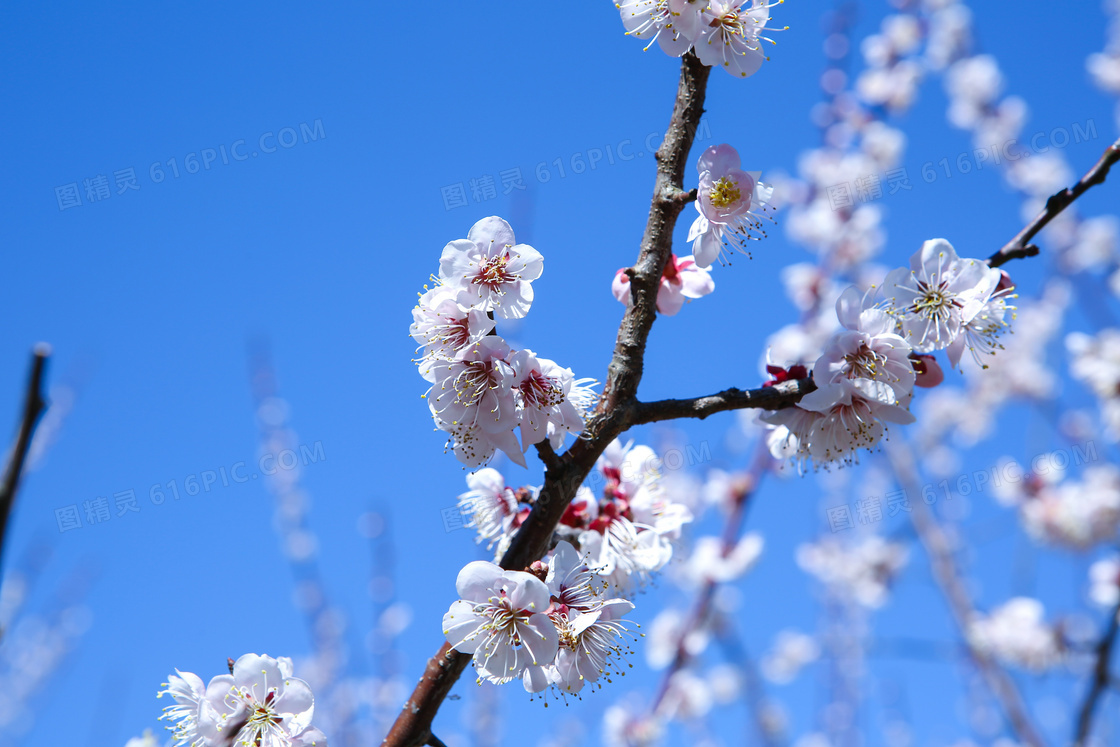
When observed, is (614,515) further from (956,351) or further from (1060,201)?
(1060,201)

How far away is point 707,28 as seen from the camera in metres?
1.79

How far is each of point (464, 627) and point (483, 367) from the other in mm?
543

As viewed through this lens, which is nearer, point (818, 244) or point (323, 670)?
point (818, 244)

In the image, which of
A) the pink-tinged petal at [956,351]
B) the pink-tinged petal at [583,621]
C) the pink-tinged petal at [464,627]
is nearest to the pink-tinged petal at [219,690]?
the pink-tinged petal at [464,627]

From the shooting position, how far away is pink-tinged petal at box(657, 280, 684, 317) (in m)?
1.99

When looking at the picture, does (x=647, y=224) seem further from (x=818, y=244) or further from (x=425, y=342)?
(x=818, y=244)

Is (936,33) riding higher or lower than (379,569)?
higher

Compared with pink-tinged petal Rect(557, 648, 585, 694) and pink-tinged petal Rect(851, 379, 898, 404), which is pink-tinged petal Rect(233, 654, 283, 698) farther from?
pink-tinged petal Rect(851, 379, 898, 404)

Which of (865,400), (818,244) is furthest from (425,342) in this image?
(818,244)

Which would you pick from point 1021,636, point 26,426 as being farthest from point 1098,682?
point 1021,636

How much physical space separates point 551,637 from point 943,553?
4.62 metres

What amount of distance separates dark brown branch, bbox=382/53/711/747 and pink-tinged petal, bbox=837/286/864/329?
1.70 ft

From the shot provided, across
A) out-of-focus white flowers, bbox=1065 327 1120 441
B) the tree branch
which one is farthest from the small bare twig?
out-of-focus white flowers, bbox=1065 327 1120 441

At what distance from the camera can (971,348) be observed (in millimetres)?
2102
